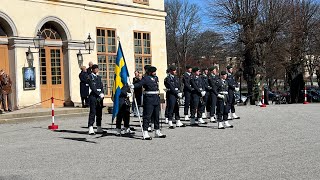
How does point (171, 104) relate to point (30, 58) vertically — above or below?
below

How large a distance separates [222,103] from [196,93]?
1.54m

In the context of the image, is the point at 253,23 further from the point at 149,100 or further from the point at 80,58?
the point at 149,100

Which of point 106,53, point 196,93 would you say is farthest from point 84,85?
point 196,93

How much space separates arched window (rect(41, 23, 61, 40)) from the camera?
865 inches

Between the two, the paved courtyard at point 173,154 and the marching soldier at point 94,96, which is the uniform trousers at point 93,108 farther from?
the paved courtyard at point 173,154

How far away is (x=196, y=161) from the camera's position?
29.2 ft

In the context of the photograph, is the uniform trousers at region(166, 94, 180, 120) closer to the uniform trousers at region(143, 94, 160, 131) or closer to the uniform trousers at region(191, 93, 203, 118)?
the uniform trousers at region(191, 93, 203, 118)

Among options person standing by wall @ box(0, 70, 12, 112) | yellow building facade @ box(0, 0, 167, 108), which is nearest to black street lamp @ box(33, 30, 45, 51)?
yellow building facade @ box(0, 0, 167, 108)

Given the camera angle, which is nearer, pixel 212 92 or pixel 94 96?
pixel 94 96

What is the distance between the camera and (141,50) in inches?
1070

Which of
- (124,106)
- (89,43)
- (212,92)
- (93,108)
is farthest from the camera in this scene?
(89,43)

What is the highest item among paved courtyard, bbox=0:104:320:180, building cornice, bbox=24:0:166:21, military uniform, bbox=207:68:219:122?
building cornice, bbox=24:0:166:21

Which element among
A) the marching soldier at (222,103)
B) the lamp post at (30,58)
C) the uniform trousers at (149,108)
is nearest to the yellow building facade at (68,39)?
the lamp post at (30,58)

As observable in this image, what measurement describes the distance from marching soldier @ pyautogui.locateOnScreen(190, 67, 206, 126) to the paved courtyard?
97 centimetres
